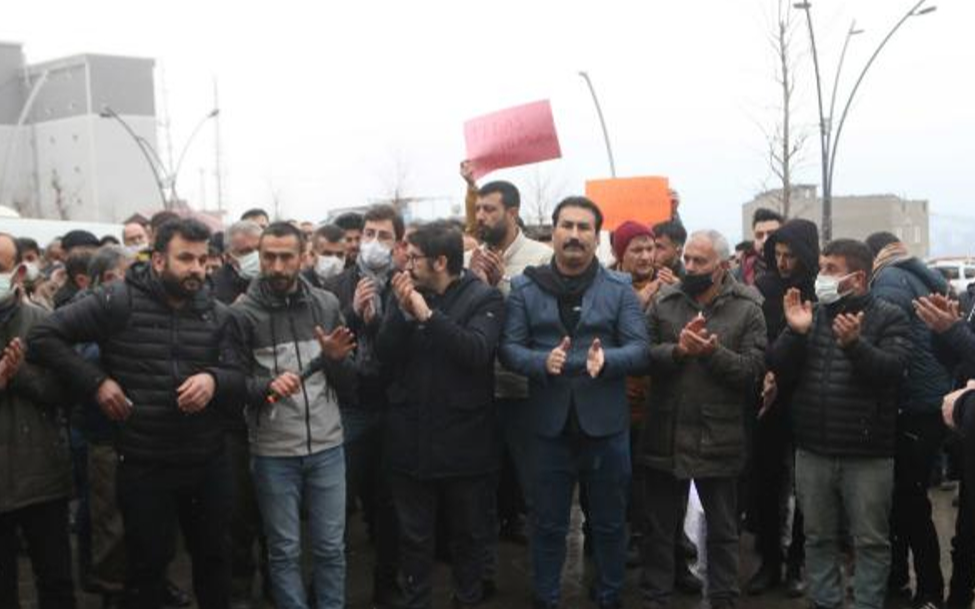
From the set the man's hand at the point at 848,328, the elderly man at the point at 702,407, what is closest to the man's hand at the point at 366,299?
the elderly man at the point at 702,407

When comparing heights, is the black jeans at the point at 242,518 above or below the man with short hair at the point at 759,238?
below

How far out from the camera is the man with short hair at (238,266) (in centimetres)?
650

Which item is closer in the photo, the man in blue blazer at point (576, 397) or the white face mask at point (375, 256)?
the man in blue blazer at point (576, 397)

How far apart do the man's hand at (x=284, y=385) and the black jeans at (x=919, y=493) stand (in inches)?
139

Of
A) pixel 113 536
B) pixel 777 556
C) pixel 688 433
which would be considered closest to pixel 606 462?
pixel 688 433

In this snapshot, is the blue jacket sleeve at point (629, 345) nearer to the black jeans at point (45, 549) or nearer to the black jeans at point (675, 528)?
the black jeans at point (675, 528)

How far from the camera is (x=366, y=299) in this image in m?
5.83

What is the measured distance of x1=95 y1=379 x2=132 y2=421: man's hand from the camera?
477 centimetres

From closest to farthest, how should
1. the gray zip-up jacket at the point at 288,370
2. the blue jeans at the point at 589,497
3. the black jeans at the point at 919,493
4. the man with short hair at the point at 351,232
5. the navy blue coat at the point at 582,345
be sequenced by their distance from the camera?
the gray zip-up jacket at the point at 288,370
the navy blue coat at the point at 582,345
the blue jeans at the point at 589,497
the black jeans at the point at 919,493
the man with short hair at the point at 351,232

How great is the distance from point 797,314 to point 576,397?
4.33 feet

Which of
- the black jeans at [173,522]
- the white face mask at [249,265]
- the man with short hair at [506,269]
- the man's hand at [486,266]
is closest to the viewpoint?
the black jeans at [173,522]

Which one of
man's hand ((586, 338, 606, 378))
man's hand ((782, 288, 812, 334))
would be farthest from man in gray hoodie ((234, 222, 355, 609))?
man's hand ((782, 288, 812, 334))

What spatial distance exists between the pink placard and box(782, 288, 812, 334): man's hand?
2474 mm

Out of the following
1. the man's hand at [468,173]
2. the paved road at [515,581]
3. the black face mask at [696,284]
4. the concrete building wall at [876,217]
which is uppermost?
the concrete building wall at [876,217]
